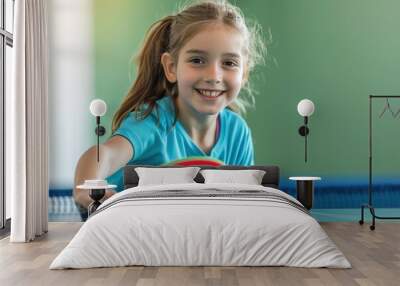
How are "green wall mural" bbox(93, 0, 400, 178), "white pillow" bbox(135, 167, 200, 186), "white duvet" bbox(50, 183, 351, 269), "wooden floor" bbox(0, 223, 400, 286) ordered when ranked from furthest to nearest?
"green wall mural" bbox(93, 0, 400, 178)
"white pillow" bbox(135, 167, 200, 186)
"white duvet" bbox(50, 183, 351, 269)
"wooden floor" bbox(0, 223, 400, 286)

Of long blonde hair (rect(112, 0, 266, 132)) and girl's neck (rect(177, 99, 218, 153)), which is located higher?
long blonde hair (rect(112, 0, 266, 132))

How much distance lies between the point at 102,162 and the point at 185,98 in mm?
1298

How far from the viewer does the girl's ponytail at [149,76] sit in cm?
726

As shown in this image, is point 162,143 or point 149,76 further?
point 149,76

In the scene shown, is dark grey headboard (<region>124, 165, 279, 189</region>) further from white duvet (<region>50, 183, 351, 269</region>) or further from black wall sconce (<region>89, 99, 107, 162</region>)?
white duvet (<region>50, 183, 351, 269</region>)

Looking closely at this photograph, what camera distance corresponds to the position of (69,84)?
750 cm

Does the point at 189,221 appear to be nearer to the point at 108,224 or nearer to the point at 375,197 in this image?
the point at 108,224

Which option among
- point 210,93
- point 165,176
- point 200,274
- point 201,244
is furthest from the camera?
point 210,93

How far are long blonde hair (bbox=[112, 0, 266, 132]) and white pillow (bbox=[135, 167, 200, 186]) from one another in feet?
2.53

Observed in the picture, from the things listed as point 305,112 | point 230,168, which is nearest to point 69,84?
point 230,168

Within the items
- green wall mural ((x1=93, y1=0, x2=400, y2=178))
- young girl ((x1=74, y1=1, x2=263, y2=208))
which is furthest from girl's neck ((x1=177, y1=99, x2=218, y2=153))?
green wall mural ((x1=93, y1=0, x2=400, y2=178))

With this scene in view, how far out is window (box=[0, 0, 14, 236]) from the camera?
6.72 m

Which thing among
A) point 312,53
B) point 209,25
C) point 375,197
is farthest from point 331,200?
point 209,25

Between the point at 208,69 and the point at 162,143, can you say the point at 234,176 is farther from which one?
the point at 208,69
